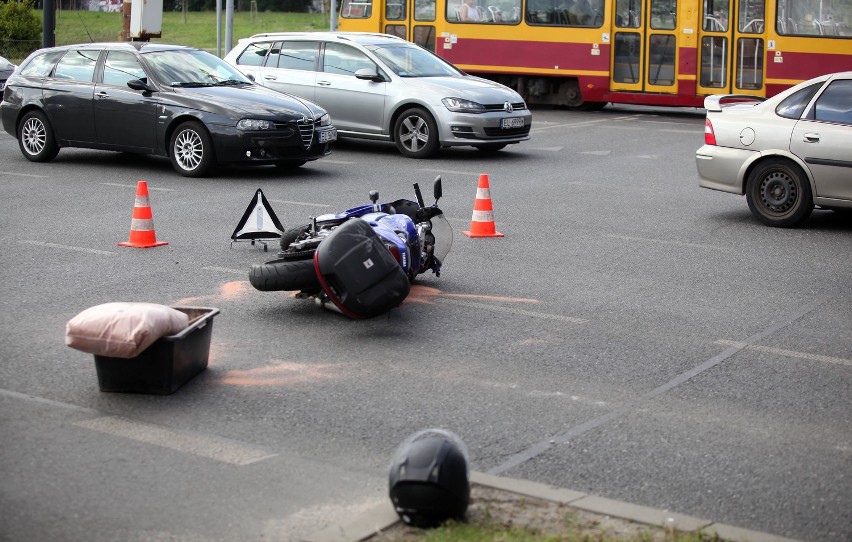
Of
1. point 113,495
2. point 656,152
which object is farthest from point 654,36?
point 113,495

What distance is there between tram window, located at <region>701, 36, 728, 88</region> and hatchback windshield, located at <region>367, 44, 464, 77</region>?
7.54m

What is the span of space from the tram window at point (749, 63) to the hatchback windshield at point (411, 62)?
7704 millimetres

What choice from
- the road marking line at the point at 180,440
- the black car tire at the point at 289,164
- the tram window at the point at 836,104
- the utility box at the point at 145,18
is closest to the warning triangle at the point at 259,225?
the road marking line at the point at 180,440

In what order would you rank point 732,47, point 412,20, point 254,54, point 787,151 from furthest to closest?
point 412,20 → point 732,47 → point 254,54 → point 787,151

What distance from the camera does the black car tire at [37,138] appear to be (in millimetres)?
17953

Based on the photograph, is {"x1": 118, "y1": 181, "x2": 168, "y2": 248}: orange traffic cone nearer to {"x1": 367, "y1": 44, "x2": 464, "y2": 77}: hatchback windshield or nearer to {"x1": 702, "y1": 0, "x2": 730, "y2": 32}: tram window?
{"x1": 367, "y1": 44, "x2": 464, "y2": 77}: hatchback windshield

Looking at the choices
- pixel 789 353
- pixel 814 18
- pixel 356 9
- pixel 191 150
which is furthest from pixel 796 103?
pixel 356 9

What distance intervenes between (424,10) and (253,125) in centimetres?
1331

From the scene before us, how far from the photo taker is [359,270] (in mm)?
8312

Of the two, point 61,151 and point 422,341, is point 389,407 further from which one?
point 61,151

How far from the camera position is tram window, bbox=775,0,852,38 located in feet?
80.4

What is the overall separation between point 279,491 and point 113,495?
0.72 meters

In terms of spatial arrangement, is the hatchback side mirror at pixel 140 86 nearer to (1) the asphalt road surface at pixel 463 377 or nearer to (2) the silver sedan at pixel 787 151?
(1) the asphalt road surface at pixel 463 377

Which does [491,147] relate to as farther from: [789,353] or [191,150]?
[789,353]
